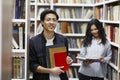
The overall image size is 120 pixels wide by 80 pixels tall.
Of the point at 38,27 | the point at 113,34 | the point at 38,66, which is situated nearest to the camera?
the point at 38,66

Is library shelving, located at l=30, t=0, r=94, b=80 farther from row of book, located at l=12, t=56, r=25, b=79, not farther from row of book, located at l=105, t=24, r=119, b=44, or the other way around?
row of book, located at l=12, t=56, r=25, b=79

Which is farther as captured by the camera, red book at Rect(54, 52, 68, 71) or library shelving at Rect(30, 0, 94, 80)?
library shelving at Rect(30, 0, 94, 80)

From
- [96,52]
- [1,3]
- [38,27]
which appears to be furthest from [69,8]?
[1,3]

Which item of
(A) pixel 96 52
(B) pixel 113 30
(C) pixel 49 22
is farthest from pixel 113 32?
(C) pixel 49 22

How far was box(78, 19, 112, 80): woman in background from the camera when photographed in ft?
10.6

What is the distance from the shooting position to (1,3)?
1.88 ft

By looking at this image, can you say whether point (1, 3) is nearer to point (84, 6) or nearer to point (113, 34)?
point (113, 34)

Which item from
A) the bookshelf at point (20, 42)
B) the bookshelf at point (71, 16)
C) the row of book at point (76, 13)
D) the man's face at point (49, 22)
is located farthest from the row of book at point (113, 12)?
the bookshelf at point (20, 42)

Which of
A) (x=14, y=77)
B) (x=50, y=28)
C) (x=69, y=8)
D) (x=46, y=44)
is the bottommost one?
(x=14, y=77)

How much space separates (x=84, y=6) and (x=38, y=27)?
1120 mm

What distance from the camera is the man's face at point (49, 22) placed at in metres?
2.21

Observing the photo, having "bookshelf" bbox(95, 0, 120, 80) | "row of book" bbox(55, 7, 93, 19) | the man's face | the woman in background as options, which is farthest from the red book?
"row of book" bbox(55, 7, 93, 19)

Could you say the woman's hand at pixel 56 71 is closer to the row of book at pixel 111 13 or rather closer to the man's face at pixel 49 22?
the man's face at pixel 49 22

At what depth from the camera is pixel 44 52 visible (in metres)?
2.18
